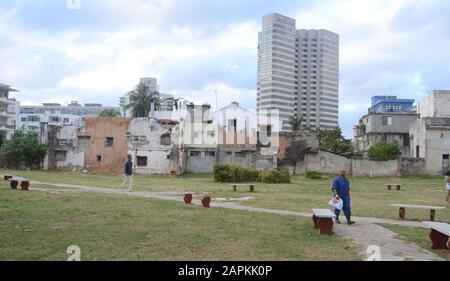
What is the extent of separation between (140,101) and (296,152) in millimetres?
27240

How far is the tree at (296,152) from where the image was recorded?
5012cm

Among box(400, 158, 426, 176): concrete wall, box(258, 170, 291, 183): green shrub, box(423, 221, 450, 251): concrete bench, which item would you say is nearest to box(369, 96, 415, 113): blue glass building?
box(400, 158, 426, 176): concrete wall

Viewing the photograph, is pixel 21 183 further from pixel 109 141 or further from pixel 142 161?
pixel 109 141

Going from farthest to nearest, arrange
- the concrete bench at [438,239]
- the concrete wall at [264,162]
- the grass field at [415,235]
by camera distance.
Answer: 1. the concrete wall at [264,162]
2. the grass field at [415,235]
3. the concrete bench at [438,239]

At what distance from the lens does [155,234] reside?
10227 mm

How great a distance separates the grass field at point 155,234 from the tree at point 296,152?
3562cm

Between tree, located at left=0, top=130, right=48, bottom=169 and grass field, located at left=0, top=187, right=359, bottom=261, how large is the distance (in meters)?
33.8

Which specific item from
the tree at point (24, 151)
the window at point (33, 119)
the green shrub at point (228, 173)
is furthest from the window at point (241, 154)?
the window at point (33, 119)

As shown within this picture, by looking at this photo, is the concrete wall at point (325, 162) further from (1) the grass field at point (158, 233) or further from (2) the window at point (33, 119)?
(2) the window at point (33, 119)

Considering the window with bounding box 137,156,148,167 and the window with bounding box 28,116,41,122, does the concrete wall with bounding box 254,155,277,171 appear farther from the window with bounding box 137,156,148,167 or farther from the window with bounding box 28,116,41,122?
the window with bounding box 28,116,41,122

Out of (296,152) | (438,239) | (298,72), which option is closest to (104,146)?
(296,152)

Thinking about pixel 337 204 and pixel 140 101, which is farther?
pixel 140 101

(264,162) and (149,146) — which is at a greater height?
(149,146)
